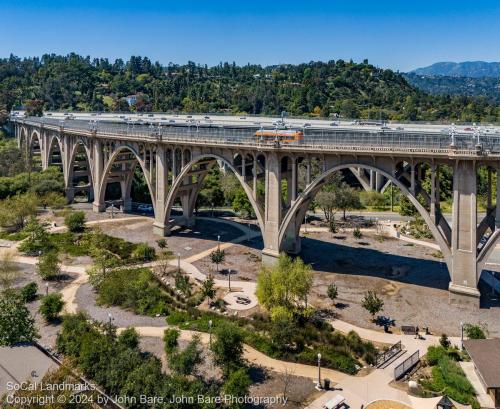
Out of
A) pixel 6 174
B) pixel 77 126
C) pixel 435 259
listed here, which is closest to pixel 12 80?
pixel 6 174

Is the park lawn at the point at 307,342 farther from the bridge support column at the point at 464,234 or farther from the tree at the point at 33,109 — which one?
the tree at the point at 33,109

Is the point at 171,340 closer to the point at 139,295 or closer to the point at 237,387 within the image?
the point at 237,387

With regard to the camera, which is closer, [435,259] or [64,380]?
[64,380]

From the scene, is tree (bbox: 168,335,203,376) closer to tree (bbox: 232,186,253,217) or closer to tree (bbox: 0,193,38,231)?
tree (bbox: 232,186,253,217)

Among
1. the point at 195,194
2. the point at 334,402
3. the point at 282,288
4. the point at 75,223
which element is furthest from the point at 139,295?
the point at 75,223

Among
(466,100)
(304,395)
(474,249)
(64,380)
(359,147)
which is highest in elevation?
(466,100)

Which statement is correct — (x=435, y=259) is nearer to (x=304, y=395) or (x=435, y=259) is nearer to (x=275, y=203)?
(x=275, y=203)

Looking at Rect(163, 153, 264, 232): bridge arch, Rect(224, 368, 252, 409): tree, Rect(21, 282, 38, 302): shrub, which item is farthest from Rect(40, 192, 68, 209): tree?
Rect(224, 368, 252, 409): tree
